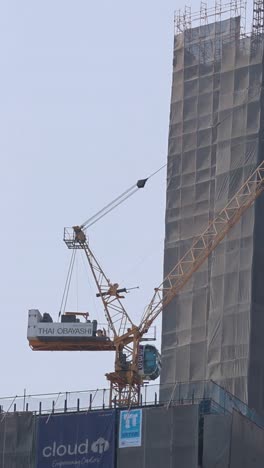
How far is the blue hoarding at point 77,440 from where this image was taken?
144 metres

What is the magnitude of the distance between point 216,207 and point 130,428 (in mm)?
27736

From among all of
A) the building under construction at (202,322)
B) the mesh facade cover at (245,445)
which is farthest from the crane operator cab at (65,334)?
the mesh facade cover at (245,445)

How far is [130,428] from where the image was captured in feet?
469

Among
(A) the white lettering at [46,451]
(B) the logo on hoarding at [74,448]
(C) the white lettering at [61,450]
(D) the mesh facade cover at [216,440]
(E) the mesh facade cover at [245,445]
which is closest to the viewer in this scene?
(D) the mesh facade cover at [216,440]

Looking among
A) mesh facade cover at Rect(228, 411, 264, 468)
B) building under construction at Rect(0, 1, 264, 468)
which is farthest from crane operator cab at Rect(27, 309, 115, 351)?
mesh facade cover at Rect(228, 411, 264, 468)

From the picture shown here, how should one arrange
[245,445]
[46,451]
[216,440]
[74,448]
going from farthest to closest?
[46,451] < [74,448] < [245,445] < [216,440]

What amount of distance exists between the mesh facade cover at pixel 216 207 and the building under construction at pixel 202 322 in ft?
0.24

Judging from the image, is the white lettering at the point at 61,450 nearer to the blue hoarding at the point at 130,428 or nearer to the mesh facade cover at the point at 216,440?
the blue hoarding at the point at 130,428

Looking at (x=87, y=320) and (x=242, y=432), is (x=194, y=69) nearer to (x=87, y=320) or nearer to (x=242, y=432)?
(x=87, y=320)

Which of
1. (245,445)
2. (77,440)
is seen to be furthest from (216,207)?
(245,445)

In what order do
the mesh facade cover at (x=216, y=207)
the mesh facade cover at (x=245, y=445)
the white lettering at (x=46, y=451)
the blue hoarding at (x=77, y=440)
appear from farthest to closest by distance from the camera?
the mesh facade cover at (x=216, y=207) → the white lettering at (x=46, y=451) → the blue hoarding at (x=77, y=440) → the mesh facade cover at (x=245, y=445)

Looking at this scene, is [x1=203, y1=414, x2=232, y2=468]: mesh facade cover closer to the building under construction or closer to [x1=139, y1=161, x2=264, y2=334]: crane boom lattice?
the building under construction

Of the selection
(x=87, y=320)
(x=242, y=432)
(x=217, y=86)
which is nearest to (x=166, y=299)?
(x=87, y=320)

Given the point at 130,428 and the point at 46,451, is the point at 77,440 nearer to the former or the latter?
the point at 46,451
